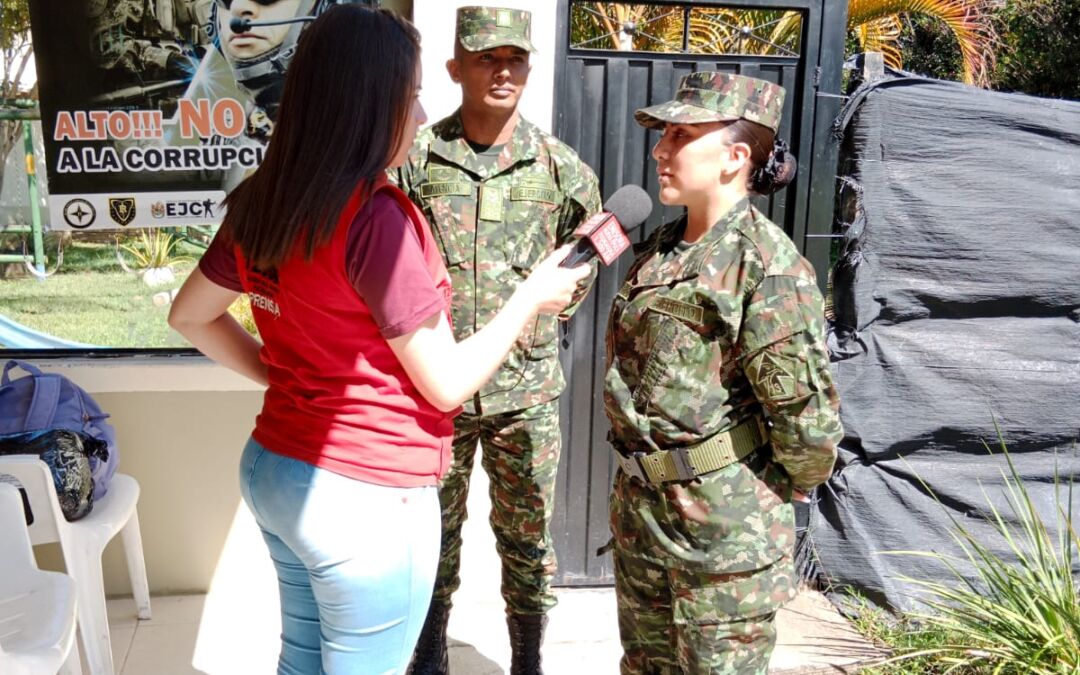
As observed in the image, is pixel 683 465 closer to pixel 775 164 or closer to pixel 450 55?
pixel 775 164

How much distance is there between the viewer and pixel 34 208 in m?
3.46

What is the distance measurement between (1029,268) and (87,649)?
343cm

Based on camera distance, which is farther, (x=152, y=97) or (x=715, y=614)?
(x=152, y=97)

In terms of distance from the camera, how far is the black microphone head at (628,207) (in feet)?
6.55

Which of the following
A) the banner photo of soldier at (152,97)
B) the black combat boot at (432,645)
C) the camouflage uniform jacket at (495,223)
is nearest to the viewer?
the camouflage uniform jacket at (495,223)

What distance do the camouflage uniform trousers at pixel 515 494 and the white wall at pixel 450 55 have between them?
1.12m

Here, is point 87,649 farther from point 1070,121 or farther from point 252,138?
point 1070,121

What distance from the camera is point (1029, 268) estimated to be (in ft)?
11.4

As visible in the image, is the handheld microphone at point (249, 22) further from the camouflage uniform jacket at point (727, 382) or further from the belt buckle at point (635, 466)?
the belt buckle at point (635, 466)

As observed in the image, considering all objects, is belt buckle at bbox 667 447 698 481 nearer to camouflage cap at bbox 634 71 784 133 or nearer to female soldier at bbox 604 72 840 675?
female soldier at bbox 604 72 840 675

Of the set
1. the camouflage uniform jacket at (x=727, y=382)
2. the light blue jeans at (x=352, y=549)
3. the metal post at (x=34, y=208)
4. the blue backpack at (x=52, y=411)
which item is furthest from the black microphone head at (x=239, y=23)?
the light blue jeans at (x=352, y=549)

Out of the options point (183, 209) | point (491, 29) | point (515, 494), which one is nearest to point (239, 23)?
point (183, 209)

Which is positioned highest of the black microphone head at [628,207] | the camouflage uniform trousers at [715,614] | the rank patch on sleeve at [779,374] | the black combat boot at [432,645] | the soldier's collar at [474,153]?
the soldier's collar at [474,153]

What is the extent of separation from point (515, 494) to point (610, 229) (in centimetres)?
124
